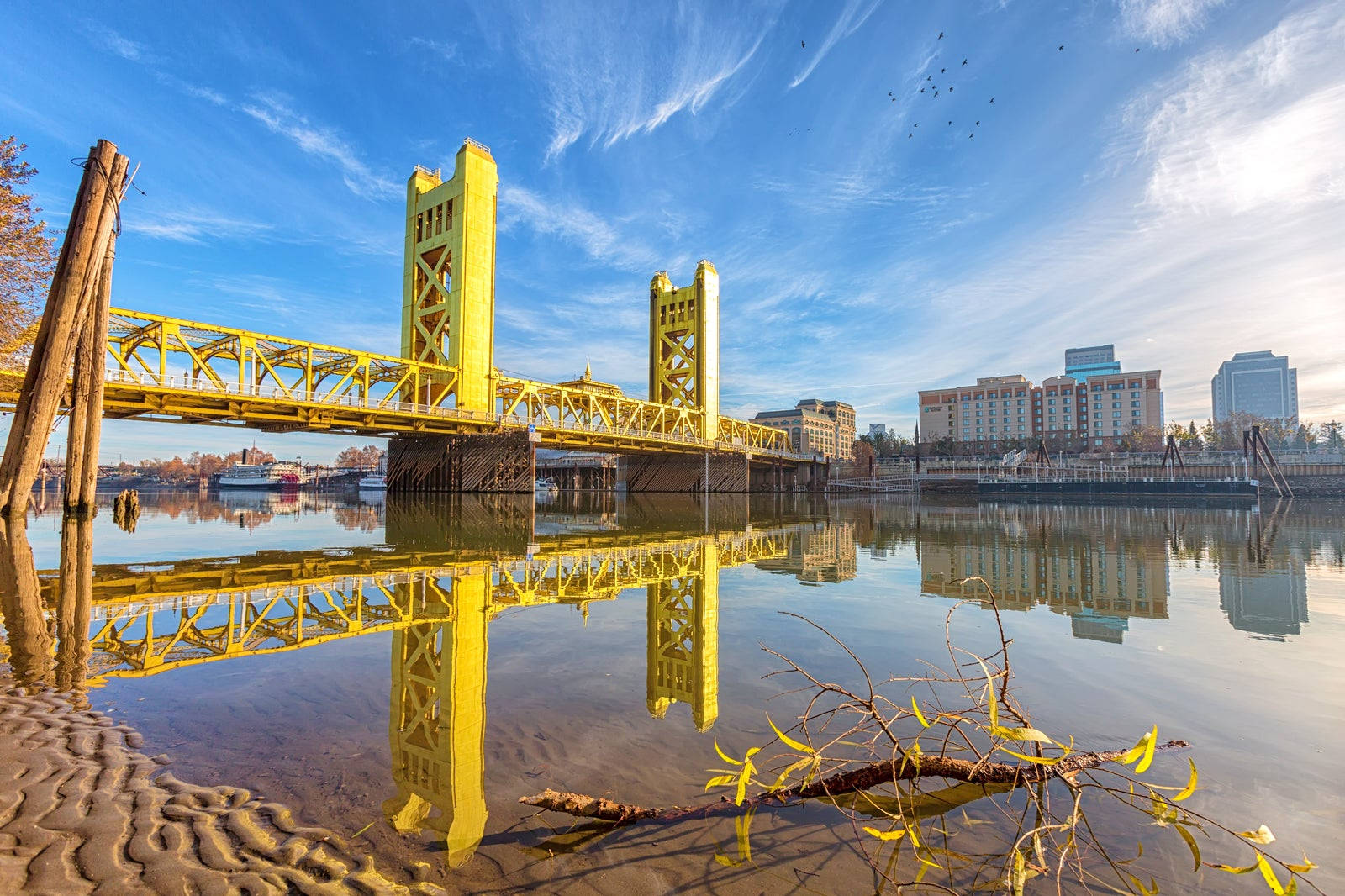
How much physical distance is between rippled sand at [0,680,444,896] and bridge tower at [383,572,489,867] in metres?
0.39

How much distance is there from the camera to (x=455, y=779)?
3.25 metres

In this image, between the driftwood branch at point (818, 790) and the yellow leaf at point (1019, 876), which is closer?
the yellow leaf at point (1019, 876)

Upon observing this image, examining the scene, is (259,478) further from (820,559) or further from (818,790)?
(818,790)

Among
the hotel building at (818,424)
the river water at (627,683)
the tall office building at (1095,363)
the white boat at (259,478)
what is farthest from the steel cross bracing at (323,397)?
the tall office building at (1095,363)

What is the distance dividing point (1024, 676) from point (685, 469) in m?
59.0

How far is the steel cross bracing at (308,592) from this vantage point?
232 inches

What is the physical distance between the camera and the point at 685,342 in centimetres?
6675

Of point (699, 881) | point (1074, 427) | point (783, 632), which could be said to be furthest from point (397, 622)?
point (1074, 427)

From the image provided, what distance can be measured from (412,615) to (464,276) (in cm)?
3661

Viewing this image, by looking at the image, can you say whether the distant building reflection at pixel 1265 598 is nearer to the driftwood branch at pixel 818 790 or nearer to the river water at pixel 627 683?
the river water at pixel 627 683

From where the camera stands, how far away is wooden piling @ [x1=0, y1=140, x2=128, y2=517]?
16.1m

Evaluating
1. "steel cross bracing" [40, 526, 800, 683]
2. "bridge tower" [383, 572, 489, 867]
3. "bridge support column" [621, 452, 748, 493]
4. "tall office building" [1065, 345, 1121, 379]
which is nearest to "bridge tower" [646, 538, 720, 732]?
"steel cross bracing" [40, 526, 800, 683]

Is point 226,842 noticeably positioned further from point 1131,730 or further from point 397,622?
point 1131,730

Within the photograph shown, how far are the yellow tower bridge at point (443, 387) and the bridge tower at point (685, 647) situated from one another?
27364mm
